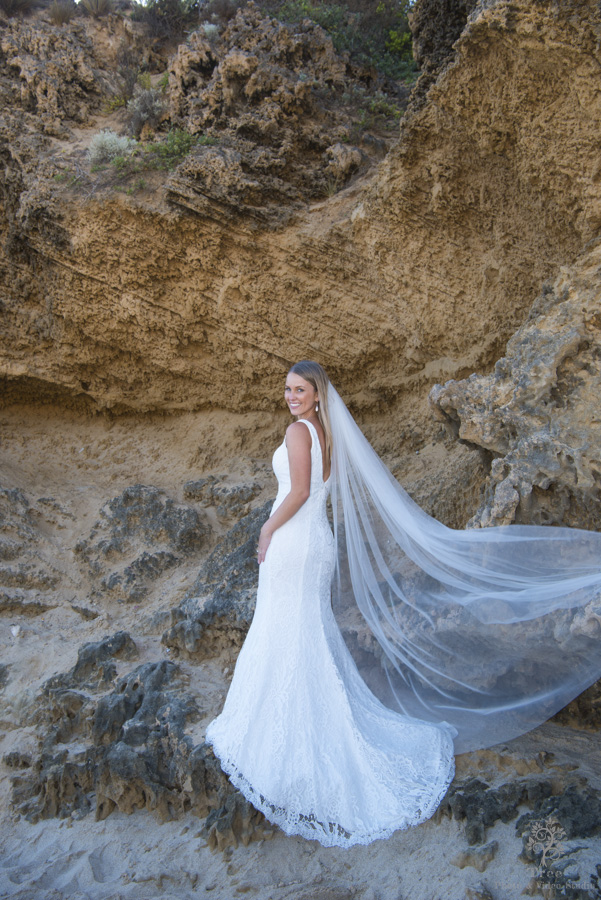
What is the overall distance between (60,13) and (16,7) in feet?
1.74

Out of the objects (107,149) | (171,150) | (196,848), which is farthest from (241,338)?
(196,848)

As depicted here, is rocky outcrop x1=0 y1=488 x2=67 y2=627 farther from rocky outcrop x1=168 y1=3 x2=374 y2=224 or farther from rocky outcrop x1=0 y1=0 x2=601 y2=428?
rocky outcrop x1=168 y1=3 x2=374 y2=224

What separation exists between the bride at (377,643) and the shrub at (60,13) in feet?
23.9

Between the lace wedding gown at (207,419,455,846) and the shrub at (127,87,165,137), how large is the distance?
5.20m

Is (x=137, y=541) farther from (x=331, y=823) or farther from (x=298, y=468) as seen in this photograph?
(x=331, y=823)

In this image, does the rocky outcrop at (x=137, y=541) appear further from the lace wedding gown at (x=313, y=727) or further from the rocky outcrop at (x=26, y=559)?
the lace wedding gown at (x=313, y=727)

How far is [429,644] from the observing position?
3.40 meters

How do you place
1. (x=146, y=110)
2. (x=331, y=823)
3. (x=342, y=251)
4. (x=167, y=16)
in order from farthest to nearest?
(x=167, y=16) < (x=146, y=110) < (x=342, y=251) < (x=331, y=823)

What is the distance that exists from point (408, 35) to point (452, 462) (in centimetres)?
631

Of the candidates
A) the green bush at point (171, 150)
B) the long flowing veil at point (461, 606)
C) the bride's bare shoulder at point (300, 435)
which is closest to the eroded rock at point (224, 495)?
the long flowing veil at point (461, 606)

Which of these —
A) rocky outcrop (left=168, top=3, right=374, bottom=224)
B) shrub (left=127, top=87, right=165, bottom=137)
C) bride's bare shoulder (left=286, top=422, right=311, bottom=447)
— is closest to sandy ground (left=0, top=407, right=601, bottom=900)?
bride's bare shoulder (left=286, top=422, right=311, bottom=447)

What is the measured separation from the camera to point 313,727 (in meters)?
3.25

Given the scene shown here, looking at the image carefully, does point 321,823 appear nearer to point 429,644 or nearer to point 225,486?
point 429,644

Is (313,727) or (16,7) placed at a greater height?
(16,7)
